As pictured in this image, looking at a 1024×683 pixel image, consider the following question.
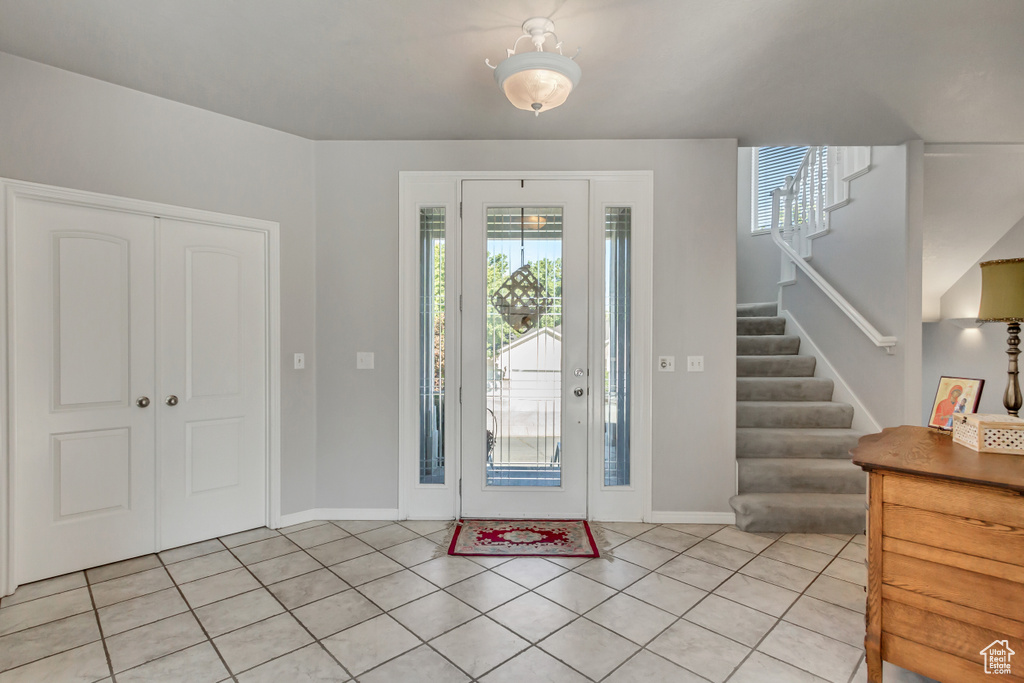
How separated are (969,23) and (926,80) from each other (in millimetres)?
514

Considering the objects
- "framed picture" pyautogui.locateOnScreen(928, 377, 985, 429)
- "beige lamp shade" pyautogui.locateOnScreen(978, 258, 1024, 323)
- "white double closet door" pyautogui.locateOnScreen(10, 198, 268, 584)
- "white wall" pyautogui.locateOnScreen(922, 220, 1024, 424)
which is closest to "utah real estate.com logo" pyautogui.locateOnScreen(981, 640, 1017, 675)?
"framed picture" pyautogui.locateOnScreen(928, 377, 985, 429)

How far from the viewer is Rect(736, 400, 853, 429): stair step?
3.92 metres

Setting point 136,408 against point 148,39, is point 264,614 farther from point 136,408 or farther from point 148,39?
point 148,39

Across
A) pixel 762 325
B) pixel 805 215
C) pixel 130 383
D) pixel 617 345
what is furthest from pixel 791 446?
pixel 130 383

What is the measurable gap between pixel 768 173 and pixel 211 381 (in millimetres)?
6344

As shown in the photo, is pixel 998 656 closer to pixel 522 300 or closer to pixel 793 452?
pixel 793 452

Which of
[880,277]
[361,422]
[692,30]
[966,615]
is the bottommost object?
[966,615]

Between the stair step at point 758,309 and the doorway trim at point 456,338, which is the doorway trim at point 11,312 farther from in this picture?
the stair step at point 758,309

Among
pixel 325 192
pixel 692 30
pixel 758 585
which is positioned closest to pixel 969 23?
pixel 692 30

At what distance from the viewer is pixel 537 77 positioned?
84.0 inches

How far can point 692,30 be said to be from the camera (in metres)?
2.15

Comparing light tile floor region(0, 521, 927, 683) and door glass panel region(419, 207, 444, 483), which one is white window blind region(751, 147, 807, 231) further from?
door glass panel region(419, 207, 444, 483)

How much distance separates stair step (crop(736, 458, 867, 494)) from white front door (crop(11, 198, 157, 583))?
148 inches

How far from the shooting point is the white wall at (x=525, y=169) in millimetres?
3336
